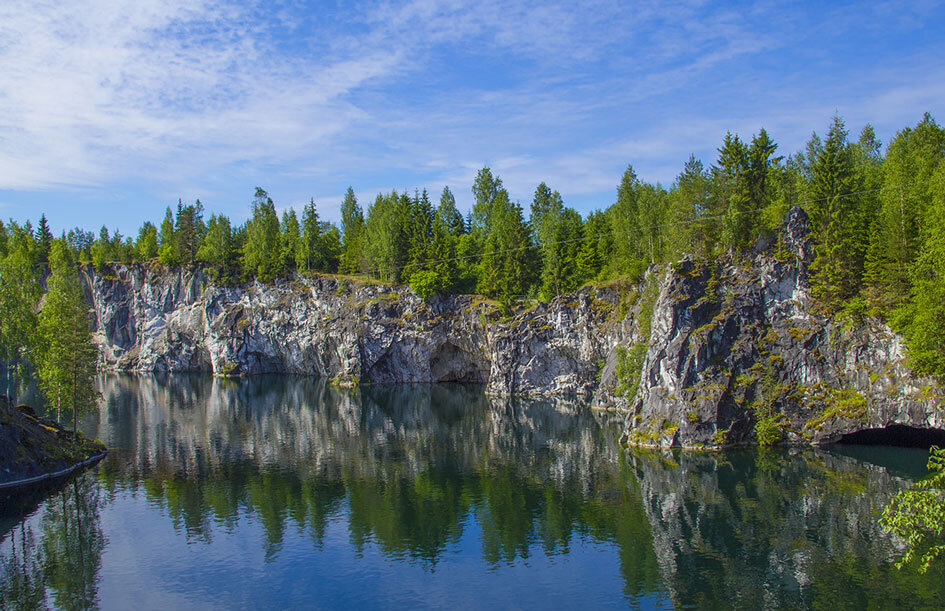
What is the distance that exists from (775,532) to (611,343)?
4418cm

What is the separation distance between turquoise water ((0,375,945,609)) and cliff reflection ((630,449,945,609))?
14cm

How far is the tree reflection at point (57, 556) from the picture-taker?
96.7ft

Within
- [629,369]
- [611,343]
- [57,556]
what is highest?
[611,343]

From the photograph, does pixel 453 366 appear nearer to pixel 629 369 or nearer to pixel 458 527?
pixel 629 369

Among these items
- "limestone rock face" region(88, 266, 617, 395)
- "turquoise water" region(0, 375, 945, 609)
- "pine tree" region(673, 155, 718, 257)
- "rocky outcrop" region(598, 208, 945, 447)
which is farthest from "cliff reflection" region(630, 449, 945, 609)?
"limestone rock face" region(88, 266, 617, 395)

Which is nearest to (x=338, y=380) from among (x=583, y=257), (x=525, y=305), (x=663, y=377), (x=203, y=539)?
(x=525, y=305)

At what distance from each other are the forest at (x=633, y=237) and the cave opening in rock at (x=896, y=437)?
804cm

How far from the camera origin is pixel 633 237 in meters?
83.2

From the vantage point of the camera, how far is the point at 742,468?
48.2 meters

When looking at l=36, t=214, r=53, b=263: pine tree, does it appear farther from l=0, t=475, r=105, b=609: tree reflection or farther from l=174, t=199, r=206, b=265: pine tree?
l=0, t=475, r=105, b=609: tree reflection

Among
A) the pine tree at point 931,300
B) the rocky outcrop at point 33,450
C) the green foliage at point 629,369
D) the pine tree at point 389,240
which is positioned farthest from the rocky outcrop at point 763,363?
the pine tree at point 389,240

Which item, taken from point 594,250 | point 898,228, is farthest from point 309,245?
point 898,228

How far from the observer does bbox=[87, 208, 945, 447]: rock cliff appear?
2131 inches

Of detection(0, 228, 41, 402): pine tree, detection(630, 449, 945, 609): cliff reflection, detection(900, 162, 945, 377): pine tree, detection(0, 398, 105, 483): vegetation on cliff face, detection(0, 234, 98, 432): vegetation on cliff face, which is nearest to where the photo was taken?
A: detection(630, 449, 945, 609): cliff reflection
